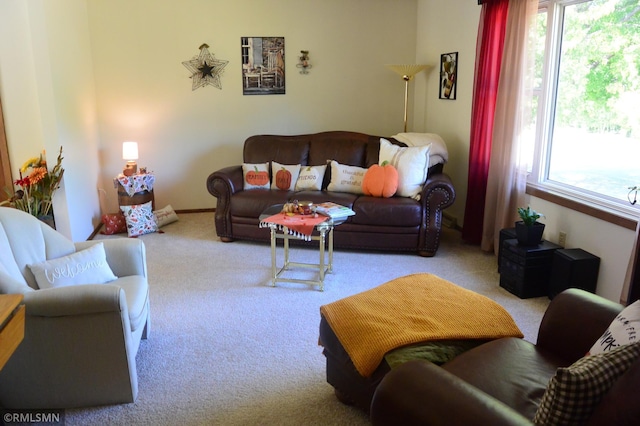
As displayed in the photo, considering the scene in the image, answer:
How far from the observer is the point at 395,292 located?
2363 millimetres

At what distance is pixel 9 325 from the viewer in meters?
1.66

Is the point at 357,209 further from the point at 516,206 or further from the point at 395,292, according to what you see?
the point at 395,292

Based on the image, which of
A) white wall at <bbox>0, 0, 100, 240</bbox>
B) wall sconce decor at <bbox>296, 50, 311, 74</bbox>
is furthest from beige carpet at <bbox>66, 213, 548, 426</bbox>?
wall sconce decor at <bbox>296, 50, 311, 74</bbox>

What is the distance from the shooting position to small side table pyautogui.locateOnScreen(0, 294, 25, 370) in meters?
1.59

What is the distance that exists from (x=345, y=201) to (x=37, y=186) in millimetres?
2612

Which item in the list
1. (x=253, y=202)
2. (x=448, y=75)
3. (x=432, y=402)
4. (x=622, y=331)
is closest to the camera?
(x=432, y=402)

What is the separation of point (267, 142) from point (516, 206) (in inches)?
103

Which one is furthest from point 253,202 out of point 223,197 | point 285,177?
point 285,177

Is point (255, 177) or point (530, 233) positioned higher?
point (255, 177)

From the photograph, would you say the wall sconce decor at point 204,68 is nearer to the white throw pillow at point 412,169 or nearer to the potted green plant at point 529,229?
the white throw pillow at point 412,169

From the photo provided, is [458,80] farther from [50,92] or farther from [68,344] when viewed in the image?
[68,344]

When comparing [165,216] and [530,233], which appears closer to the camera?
[530,233]

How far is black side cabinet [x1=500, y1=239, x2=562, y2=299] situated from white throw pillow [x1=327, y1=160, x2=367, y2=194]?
161 cm

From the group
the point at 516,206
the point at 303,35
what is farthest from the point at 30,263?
the point at 303,35
